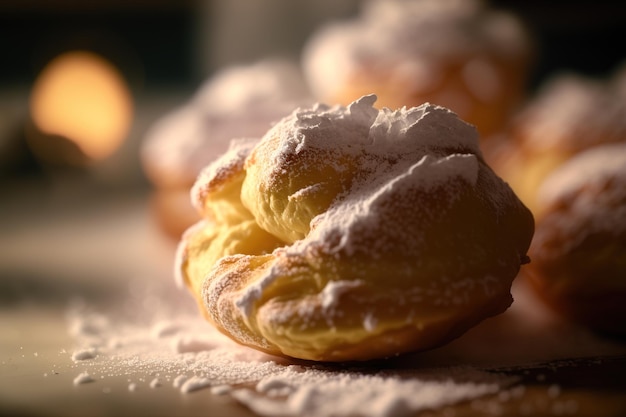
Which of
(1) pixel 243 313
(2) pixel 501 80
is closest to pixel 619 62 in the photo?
(2) pixel 501 80

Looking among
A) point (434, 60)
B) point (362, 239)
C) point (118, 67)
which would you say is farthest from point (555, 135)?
point (118, 67)

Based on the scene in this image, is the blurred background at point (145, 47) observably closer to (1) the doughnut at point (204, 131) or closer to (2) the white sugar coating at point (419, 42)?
(2) the white sugar coating at point (419, 42)

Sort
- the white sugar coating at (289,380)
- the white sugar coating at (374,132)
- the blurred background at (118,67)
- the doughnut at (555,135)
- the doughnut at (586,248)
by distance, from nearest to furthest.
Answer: the white sugar coating at (289,380) → the white sugar coating at (374,132) → the doughnut at (586,248) → the doughnut at (555,135) → the blurred background at (118,67)

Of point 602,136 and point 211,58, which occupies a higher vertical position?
point 211,58

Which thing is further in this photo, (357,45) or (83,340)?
(357,45)

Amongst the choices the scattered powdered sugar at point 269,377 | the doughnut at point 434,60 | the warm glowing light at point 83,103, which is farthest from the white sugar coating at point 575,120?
the warm glowing light at point 83,103

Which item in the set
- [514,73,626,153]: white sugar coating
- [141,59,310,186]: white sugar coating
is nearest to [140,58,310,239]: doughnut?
[141,59,310,186]: white sugar coating

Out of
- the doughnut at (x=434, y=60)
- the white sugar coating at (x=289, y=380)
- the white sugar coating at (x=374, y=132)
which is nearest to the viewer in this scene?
the white sugar coating at (x=289, y=380)

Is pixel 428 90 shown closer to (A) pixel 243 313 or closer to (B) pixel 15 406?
(A) pixel 243 313
